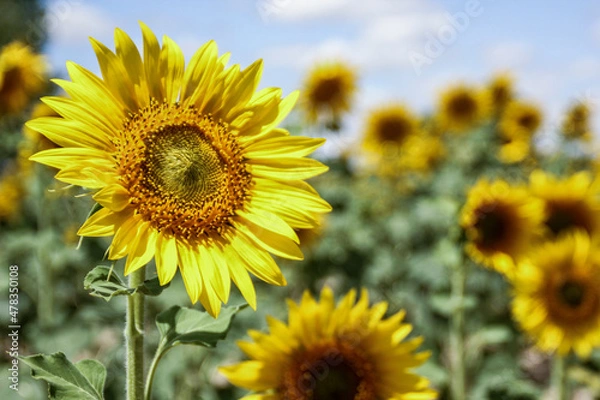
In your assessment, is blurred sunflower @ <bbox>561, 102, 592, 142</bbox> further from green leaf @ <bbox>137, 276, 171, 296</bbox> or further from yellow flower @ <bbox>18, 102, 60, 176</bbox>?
green leaf @ <bbox>137, 276, 171, 296</bbox>

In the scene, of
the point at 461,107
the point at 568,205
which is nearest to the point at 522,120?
the point at 461,107

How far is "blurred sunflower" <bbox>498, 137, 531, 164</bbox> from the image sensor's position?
25.4 ft

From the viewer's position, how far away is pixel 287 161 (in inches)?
67.7

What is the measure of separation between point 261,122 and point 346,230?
4.13m

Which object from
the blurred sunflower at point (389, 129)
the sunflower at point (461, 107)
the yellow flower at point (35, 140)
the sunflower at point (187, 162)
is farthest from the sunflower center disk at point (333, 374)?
the sunflower at point (461, 107)

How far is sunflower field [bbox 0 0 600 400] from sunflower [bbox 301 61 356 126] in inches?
0.7

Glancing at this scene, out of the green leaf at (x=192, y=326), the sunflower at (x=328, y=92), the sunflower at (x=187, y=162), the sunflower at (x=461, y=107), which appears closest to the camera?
the sunflower at (x=187, y=162)

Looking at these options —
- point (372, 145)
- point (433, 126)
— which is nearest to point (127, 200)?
point (372, 145)

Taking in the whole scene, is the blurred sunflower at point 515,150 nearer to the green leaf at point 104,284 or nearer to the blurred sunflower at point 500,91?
the blurred sunflower at point 500,91

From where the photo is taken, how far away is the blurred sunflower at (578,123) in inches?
284

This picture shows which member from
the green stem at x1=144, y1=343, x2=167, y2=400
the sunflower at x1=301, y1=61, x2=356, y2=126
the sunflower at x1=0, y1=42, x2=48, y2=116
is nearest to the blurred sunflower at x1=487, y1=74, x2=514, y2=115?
the sunflower at x1=301, y1=61, x2=356, y2=126

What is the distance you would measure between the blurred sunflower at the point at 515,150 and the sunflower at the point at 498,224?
159 inches

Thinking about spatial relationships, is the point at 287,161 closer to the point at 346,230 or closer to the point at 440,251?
the point at 440,251

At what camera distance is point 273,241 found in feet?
5.47
